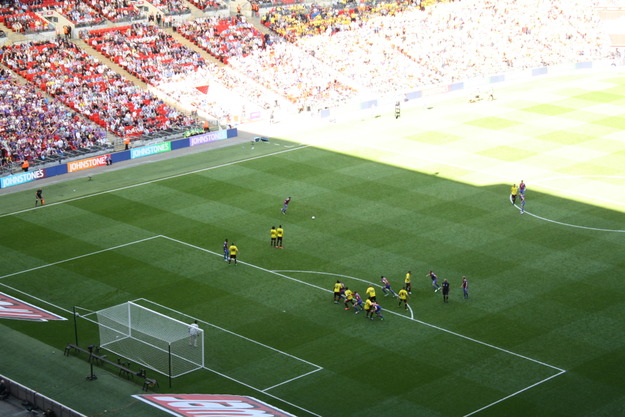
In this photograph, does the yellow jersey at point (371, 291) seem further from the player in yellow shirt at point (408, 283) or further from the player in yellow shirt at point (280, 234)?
the player in yellow shirt at point (280, 234)

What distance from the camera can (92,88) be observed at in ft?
265

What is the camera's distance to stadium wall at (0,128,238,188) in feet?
221

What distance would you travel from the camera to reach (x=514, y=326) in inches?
1746

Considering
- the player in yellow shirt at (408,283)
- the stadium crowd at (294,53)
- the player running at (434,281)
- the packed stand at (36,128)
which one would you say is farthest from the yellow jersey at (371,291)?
the stadium crowd at (294,53)

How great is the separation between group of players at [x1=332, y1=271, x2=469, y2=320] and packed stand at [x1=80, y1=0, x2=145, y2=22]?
52.6 m

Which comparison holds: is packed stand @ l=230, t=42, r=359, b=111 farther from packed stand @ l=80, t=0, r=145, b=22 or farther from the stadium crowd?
packed stand @ l=80, t=0, r=145, b=22

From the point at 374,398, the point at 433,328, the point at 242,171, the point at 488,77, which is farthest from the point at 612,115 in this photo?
the point at 374,398

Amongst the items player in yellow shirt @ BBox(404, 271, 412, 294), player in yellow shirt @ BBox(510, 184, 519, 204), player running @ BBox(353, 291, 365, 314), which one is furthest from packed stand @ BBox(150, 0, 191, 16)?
player running @ BBox(353, 291, 365, 314)

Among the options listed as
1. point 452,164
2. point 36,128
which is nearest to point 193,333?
point 452,164

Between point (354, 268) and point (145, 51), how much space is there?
149 feet

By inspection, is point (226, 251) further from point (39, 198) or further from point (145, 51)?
point (145, 51)

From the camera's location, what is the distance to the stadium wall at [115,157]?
6738cm

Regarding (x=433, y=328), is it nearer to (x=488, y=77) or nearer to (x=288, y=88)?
(x=288, y=88)

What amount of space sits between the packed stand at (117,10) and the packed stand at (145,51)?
1042mm
